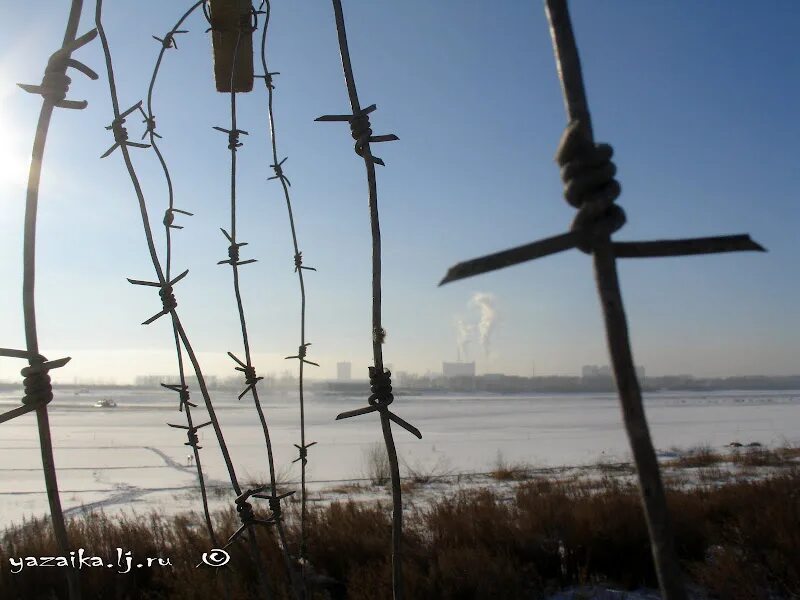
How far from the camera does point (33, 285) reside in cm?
93

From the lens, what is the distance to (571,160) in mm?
565

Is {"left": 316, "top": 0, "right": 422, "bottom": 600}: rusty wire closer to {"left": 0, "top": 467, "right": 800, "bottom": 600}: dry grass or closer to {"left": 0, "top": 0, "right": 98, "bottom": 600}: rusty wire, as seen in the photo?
{"left": 0, "top": 0, "right": 98, "bottom": 600}: rusty wire

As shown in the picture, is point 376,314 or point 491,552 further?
point 491,552

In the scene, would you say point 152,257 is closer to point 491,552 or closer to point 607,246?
point 607,246

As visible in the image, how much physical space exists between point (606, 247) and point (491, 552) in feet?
12.9

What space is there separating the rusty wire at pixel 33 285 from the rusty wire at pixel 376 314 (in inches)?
20.0

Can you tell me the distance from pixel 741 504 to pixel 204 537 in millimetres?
4595

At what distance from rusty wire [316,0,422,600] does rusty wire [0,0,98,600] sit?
51cm

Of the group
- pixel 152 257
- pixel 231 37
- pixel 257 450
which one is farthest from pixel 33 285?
pixel 257 450

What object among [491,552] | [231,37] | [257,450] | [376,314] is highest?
[231,37]

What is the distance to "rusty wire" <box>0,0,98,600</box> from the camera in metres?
0.92

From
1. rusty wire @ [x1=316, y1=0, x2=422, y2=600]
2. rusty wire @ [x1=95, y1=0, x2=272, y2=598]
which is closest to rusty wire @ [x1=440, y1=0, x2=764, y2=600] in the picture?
rusty wire @ [x1=316, y1=0, x2=422, y2=600]

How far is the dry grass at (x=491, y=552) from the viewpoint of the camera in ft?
10.9

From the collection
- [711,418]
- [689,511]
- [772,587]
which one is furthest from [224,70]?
[711,418]
